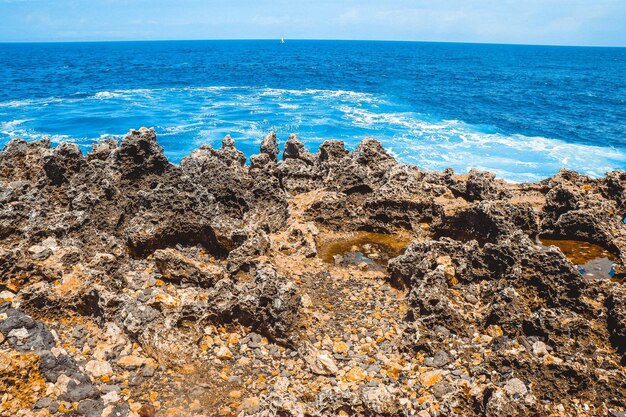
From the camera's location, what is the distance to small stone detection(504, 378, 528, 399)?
5836 millimetres

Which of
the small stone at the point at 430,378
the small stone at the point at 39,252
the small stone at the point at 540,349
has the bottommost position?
the small stone at the point at 430,378

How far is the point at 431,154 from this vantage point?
31.6 metres

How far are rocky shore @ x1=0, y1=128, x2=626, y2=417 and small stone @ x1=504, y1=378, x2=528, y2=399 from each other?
50mm

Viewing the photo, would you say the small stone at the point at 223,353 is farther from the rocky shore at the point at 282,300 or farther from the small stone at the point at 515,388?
the small stone at the point at 515,388

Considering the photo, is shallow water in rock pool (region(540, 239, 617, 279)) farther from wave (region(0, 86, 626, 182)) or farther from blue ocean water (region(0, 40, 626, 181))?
blue ocean water (region(0, 40, 626, 181))

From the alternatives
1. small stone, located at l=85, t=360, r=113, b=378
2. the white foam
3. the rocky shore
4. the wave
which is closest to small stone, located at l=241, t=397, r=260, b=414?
the rocky shore

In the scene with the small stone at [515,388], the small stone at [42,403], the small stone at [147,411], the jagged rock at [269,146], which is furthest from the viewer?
the jagged rock at [269,146]

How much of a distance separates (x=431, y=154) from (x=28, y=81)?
6156 centimetres

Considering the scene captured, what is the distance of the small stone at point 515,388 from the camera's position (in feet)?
19.1

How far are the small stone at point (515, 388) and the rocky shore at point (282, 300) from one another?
0.16ft

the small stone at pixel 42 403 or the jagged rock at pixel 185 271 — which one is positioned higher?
the jagged rock at pixel 185 271

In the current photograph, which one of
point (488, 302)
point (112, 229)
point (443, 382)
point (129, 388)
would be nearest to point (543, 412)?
point (443, 382)

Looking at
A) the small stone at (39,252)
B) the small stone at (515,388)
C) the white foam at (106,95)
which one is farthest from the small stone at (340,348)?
the white foam at (106,95)

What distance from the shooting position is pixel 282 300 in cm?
766
